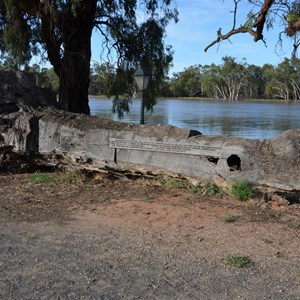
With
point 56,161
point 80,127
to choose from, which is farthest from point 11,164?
point 80,127

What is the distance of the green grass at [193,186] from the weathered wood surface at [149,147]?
144 millimetres

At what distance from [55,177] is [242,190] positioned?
11.0 feet

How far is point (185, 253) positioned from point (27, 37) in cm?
1067

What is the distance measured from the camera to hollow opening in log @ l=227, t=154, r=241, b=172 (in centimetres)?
657

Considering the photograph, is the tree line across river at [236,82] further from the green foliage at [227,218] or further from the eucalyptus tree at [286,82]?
the green foliage at [227,218]

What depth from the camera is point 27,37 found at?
1347cm

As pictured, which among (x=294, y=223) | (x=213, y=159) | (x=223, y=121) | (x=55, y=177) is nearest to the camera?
(x=294, y=223)

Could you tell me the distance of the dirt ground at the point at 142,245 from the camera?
370 cm

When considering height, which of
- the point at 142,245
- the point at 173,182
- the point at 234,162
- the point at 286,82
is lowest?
the point at 142,245

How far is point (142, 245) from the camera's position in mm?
4723

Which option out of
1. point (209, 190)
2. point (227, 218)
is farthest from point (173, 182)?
point (227, 218)

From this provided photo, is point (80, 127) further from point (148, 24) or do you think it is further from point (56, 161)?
point (148, 24)

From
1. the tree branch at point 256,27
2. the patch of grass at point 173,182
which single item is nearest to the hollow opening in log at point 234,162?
the patch of grass at point 173,182

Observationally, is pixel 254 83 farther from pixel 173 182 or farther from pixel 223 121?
pixel 173 182
